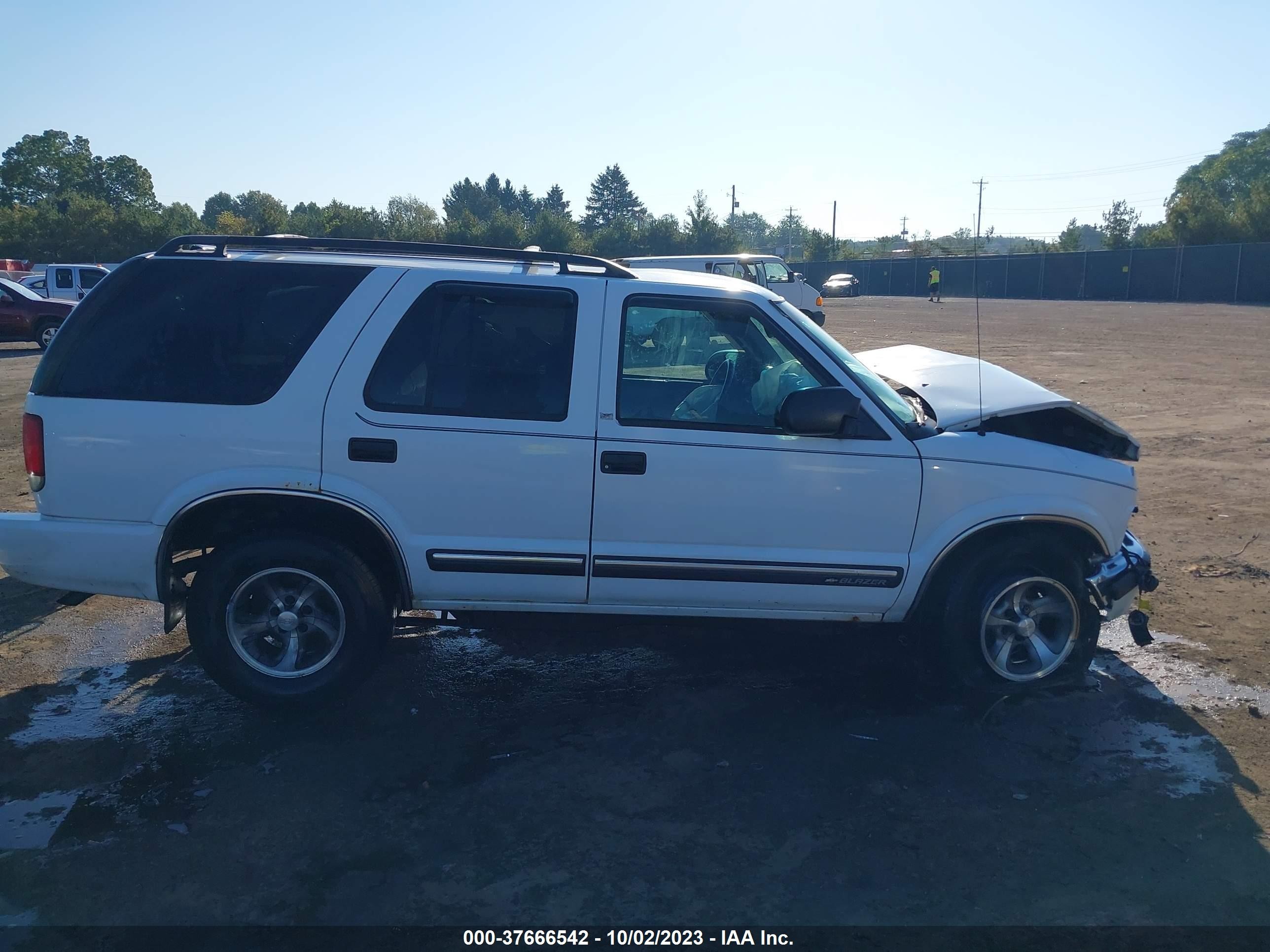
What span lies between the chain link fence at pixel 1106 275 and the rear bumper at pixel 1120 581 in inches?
1651

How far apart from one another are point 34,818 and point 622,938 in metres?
2.37

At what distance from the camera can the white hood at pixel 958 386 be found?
4.86 metres

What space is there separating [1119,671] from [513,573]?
3271mm

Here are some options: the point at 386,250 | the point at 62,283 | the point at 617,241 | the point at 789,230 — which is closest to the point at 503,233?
the point at 617,241

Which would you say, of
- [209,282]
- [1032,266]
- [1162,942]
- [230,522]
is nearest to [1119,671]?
[1162,942]

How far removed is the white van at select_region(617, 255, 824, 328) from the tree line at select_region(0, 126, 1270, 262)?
4.82 meters

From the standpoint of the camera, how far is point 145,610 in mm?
6098

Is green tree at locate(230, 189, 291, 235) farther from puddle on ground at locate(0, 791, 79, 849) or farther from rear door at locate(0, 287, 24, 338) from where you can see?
puddle on ground at locate(0, 791, 79, 849)

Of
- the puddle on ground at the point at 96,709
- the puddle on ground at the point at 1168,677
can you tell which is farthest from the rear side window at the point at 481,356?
the puddle on ground at the point at 1168,677

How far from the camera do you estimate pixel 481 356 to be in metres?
4.52

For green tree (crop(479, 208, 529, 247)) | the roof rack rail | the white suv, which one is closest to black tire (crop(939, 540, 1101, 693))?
the white suv

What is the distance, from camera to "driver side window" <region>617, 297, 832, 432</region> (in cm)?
456

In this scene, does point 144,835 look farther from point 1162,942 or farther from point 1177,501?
point 1177,501

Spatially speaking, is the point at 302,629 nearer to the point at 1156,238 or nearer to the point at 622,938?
the point at 622,938
